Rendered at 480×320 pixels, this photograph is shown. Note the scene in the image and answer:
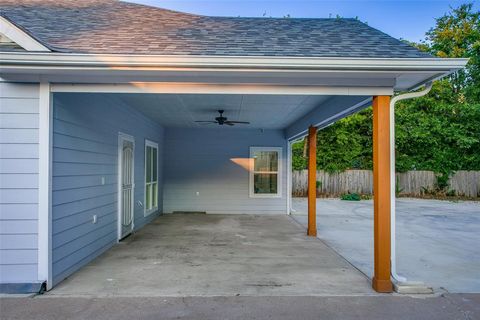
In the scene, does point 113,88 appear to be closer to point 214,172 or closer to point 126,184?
point 126,184

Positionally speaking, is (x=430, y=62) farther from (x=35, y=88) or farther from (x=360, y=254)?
(x=35, y=88)

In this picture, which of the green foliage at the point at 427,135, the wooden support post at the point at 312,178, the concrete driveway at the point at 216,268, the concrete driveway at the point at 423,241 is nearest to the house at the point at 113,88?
the concrete driveway at the point at 216,268

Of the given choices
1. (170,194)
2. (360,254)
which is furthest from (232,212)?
(360,254)

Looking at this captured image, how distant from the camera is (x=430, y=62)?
3311 mm

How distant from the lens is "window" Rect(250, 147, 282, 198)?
997 cm

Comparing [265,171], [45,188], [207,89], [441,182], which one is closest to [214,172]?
[265,171]

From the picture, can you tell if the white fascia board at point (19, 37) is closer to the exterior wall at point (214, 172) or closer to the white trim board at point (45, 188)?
the white trim board at point (45, 188)

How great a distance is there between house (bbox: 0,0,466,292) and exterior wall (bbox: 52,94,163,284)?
0.02m

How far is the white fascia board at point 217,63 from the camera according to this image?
323cm

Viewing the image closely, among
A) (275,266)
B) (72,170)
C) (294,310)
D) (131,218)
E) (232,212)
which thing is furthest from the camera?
(232,212)

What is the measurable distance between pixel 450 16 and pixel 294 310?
2172cm

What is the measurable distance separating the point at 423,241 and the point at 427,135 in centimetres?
1147

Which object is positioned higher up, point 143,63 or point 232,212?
point 143,63

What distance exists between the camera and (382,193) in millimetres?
3664
